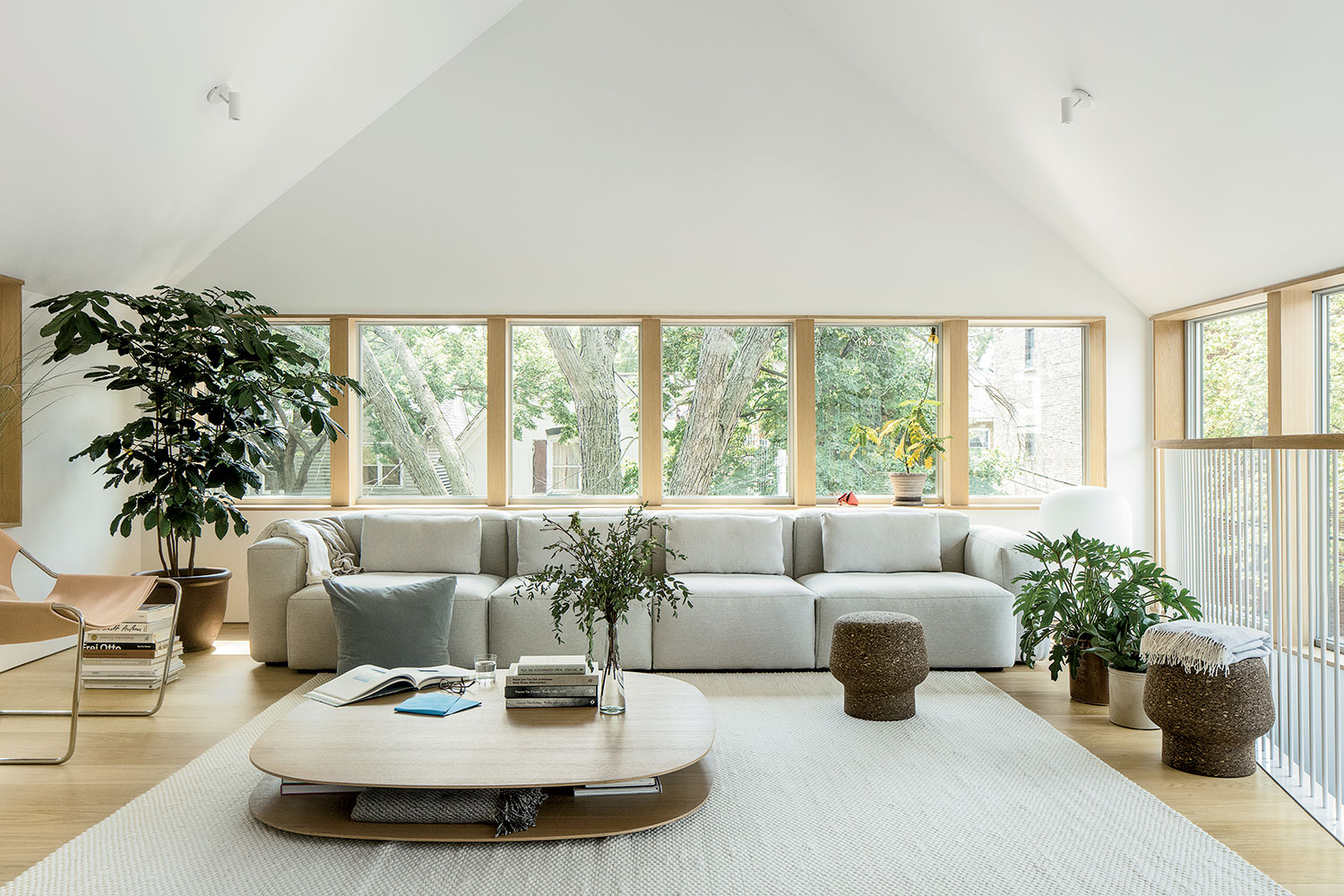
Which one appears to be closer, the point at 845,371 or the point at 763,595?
the point at 763,595

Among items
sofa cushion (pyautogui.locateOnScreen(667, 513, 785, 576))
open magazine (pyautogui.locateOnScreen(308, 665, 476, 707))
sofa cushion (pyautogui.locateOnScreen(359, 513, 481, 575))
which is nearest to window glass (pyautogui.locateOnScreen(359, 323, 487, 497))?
sofa cushion (pyautogui.locateOnScreen(359, 513, 481, 575))

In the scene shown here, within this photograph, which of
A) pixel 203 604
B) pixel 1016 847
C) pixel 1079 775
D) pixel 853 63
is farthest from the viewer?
pixel 853 63

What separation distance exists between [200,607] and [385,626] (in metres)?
1.52

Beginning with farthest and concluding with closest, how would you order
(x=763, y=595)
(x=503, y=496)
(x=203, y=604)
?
(x=503, y=496) < (x=203, y=604) < (x=763, y=595)

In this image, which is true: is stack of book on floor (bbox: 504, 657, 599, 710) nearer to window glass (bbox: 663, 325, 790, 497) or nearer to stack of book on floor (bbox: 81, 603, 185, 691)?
stack of book on floor (bbox: 81, 603, 185, 691)

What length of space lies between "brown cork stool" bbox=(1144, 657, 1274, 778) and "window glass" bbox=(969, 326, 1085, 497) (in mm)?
2709

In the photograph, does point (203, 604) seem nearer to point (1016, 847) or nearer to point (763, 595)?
point (763, 595)

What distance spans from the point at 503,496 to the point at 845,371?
2.33 m

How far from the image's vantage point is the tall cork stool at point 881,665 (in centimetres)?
345

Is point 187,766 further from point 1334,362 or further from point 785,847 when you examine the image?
point 1334,362

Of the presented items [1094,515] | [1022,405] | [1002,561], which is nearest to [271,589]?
[1002,561]

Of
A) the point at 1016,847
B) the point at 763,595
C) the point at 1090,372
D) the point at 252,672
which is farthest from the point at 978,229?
the point at 252,672

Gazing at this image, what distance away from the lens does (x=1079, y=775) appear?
2.91 metres

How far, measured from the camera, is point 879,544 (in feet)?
15.4
